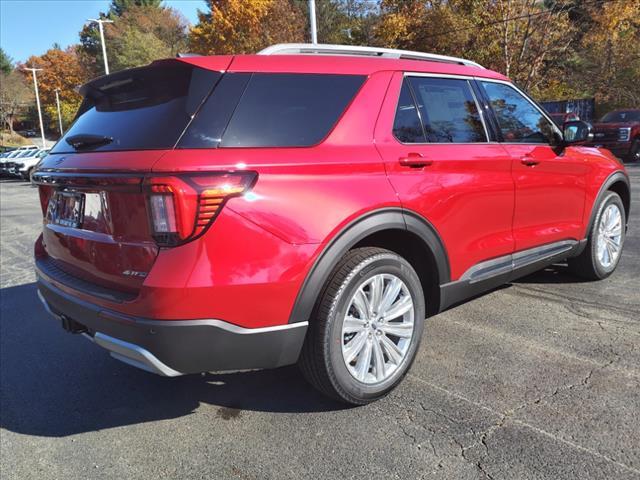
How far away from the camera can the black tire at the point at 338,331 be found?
2.59 meters

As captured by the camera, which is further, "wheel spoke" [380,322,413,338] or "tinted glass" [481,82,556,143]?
"tinted glass" [481,82,556,143]

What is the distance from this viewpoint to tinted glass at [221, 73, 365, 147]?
8.01ft

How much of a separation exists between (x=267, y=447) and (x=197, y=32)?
36174 mm

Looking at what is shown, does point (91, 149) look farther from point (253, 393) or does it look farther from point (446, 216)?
point (446, 216)

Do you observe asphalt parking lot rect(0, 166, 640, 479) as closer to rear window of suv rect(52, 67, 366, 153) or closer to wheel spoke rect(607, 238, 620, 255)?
wheel spoke rect(607, 238, 620, 255)

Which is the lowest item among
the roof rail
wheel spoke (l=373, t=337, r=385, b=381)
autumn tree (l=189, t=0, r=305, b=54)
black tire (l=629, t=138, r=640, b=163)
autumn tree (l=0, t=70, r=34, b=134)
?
black tire (l=629, t=138, r=640, b=163)

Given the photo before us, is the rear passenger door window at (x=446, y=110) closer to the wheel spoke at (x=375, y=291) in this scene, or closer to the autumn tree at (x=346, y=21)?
the wheel spoke at (x=375, y=291)

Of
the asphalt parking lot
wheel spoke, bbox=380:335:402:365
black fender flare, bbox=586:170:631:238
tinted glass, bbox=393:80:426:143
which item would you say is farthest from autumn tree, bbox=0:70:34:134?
wheel spoke, bbox=380:335:402:365

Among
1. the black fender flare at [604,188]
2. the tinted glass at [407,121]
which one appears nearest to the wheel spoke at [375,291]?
the tinted glass at [407,121]

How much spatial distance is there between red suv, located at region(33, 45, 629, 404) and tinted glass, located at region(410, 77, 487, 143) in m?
0.01

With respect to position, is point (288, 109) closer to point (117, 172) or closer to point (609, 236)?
point (117, 172)

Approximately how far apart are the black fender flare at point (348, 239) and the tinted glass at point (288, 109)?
1.58 ft

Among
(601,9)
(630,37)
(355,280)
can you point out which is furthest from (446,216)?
(630,37)

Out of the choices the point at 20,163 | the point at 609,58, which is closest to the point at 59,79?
the point at 20,163
